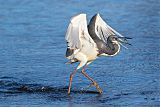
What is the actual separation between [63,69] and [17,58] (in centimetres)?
106

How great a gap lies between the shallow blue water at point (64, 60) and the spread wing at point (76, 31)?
0.69m

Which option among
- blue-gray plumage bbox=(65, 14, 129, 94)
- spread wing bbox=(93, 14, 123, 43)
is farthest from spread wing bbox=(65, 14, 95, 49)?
spread wing bbox=(93, 14, 123, 43)

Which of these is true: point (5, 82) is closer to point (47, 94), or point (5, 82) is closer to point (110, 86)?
point (47, 94)

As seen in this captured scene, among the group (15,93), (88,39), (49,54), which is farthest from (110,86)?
(49,54)

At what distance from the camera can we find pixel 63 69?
408 inches

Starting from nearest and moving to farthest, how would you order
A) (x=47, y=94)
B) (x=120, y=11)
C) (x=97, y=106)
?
(x=97, y=106)
(x=47, y=94)
(x=120, y=11)

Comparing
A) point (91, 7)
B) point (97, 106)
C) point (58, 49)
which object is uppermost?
point (91, 7)

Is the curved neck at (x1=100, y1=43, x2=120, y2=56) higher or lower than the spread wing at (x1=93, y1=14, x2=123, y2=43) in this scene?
lower

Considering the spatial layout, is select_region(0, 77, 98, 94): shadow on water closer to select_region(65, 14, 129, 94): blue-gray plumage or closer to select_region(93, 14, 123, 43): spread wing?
select_region(65, 14, 129, 94): blue-gray plumage

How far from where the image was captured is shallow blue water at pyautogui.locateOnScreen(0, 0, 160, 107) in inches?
346

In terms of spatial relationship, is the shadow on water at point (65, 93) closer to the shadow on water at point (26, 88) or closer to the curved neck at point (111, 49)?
the shadow on water at point (26, 88)

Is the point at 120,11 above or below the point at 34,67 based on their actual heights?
above

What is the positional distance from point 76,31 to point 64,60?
5.57 ft

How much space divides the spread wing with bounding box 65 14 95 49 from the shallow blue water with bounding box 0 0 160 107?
2.26 feet
